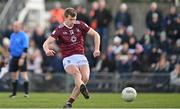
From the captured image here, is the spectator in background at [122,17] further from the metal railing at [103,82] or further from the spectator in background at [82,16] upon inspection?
the metal railing at [103,82]

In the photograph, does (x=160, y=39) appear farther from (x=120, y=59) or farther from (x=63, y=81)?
(x=63, y=81)

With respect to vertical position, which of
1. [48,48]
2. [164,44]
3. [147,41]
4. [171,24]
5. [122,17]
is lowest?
[164,44]

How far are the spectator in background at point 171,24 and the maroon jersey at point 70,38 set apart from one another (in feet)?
42.3

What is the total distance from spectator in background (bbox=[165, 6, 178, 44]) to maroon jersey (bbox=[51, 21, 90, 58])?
12905 millimetres

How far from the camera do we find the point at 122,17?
32.2m

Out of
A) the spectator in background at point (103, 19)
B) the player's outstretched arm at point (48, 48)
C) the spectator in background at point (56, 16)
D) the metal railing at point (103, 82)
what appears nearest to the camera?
the player's outstretched arm at point (48, 48)

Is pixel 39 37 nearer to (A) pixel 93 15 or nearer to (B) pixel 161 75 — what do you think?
(A) pixel 93 15

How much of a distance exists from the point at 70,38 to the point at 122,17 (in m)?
13.4

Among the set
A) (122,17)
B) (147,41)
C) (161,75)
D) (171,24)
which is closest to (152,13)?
(171,24)

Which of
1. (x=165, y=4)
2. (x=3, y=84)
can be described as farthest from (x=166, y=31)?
(x=3, y=84)

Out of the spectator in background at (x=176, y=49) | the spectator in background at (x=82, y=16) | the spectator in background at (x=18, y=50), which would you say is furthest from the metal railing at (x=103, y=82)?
the spectator in background at (x=18, y=50)

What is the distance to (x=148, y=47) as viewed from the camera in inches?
1251

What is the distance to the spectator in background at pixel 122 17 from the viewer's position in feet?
106

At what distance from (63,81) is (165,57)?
4322 millimetres
